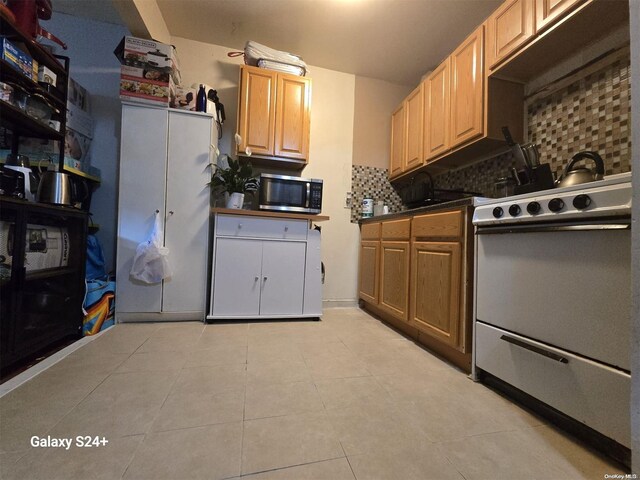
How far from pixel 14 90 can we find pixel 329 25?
220 cm

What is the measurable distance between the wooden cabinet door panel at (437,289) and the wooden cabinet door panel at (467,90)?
2.93 feet

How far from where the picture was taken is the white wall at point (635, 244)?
499 mm

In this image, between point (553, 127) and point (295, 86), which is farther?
point (295, 86)

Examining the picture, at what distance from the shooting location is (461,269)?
55.7 inches

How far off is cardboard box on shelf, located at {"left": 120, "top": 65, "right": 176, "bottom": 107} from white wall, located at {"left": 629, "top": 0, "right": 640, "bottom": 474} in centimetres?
243

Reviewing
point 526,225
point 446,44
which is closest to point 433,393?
point 526,225

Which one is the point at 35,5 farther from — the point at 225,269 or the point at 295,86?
the point at 225,269

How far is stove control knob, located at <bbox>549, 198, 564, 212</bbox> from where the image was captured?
96 centimetres

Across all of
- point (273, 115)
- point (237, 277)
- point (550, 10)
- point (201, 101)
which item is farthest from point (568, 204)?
point (201, 101)

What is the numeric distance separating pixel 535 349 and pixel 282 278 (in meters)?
1.66

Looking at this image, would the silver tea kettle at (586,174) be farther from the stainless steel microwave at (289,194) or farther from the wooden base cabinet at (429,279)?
the stainless steel microwave at (289,194)

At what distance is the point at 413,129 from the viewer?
2453 millimetres

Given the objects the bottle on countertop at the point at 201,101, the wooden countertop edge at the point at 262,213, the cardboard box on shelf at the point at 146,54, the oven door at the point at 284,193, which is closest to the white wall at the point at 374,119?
the oven door at the point at 284,193

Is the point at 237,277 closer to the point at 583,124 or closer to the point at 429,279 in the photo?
the point at 429,279
